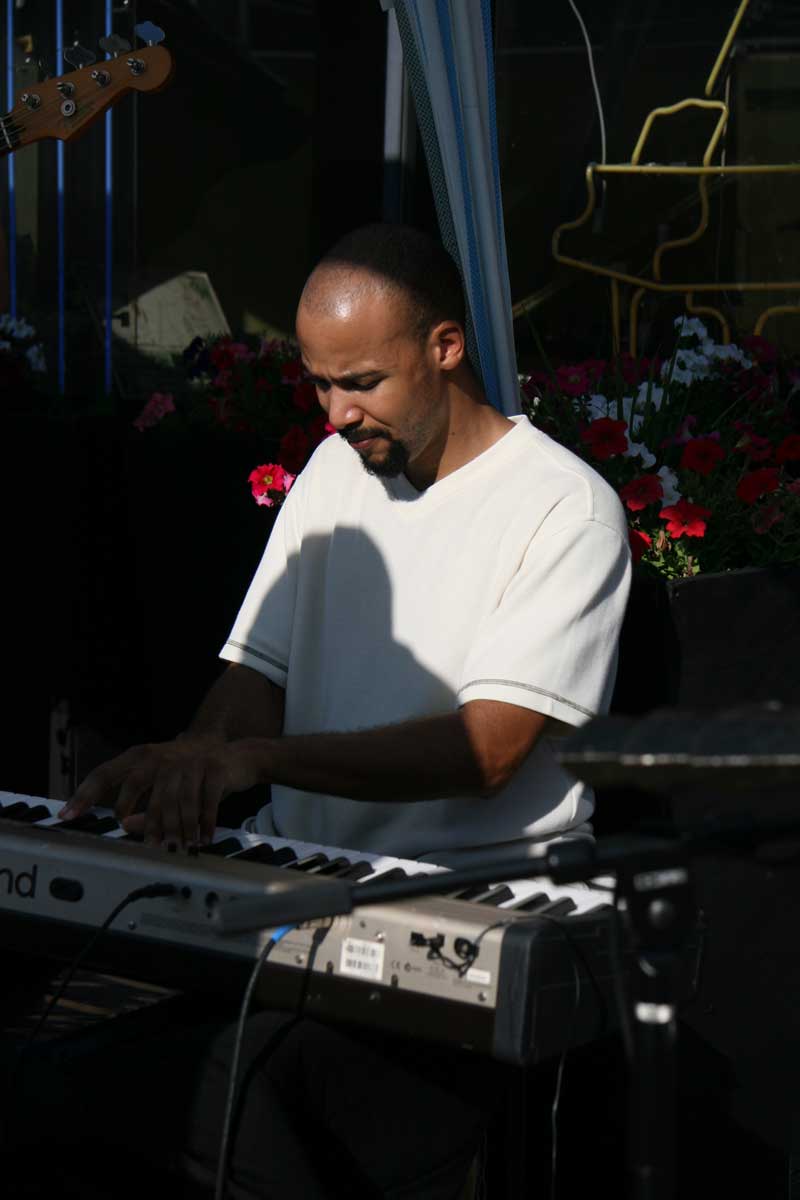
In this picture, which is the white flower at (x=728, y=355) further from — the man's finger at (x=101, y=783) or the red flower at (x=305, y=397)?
the man's finger at (x=101, y=783)

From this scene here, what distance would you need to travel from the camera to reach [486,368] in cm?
301

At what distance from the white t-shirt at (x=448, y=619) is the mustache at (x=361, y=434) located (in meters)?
0.11

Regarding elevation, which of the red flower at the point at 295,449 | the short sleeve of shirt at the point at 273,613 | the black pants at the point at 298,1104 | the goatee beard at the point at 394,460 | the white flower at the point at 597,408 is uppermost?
the white flower at the point at 597,408

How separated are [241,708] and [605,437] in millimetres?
1029

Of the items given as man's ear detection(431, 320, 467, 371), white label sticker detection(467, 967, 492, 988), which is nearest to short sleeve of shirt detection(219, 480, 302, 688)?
man's ear detection(431, 320, 467, 371)

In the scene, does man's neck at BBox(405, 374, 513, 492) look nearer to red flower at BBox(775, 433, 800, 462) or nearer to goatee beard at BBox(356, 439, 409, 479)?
goatee beard at BBox(356, 439, 409, 479)

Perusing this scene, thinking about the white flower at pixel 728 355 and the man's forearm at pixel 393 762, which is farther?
the white flower at pixel 728 355

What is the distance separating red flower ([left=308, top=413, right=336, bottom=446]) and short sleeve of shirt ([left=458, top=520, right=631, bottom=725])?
4.71 ft

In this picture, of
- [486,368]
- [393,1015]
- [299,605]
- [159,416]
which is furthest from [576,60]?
[393,1015]

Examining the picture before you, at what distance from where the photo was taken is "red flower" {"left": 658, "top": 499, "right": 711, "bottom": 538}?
3.29 meters

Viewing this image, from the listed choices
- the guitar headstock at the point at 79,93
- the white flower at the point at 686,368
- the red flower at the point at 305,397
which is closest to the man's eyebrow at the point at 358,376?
the white flower at the point at 686,368

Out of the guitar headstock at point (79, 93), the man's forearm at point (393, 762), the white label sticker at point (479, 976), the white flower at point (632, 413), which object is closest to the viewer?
the white label sticker at point (479, 976)

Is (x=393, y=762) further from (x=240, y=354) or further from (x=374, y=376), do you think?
(x=240, y=354)

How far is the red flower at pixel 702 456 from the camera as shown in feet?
11.2
